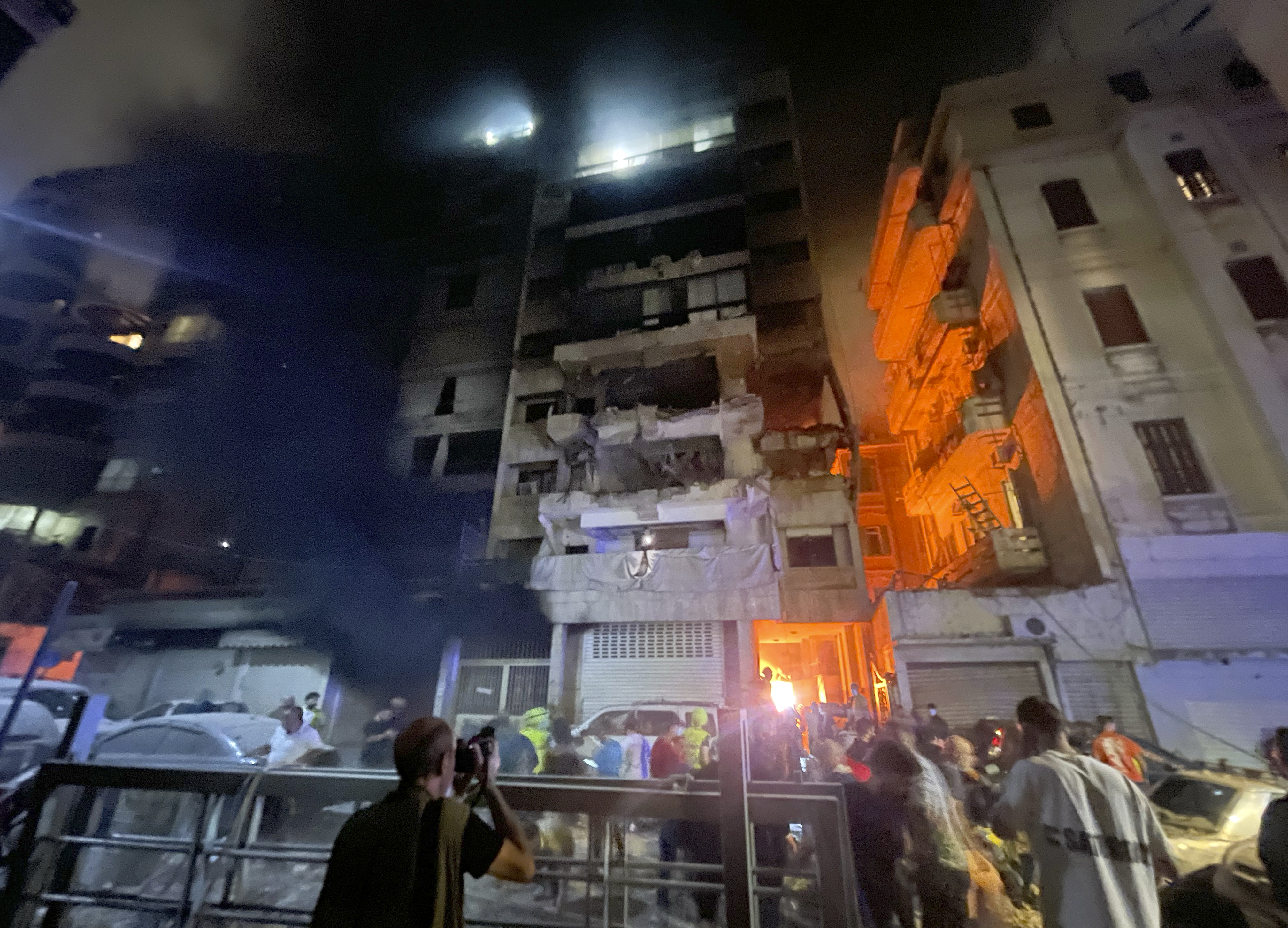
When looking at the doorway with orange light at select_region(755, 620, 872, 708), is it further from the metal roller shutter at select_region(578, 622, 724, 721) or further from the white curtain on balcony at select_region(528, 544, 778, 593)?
the white curtain on balcony at select_region(528, 544, 778, 593)

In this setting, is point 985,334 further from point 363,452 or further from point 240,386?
point 240,386

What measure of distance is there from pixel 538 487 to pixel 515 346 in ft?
24.3

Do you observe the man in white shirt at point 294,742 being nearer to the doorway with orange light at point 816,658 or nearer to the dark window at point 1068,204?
the doorway with orange light at point 816,658

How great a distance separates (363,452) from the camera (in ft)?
79.0

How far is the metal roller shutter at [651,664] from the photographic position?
632 inches

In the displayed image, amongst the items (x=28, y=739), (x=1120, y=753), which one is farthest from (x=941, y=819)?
(x=28, y=739)

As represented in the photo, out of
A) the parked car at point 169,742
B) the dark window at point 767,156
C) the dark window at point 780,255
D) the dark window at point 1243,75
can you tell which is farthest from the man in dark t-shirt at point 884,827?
the dark window at point 767,156

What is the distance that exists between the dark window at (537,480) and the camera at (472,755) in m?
18.8

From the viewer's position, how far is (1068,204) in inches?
707

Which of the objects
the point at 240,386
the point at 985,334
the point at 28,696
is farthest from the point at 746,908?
the point at 240,386

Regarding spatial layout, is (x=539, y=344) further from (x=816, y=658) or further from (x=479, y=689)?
(x=816, y=658)

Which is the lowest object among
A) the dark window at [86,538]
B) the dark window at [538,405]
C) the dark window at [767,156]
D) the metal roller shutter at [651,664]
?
the metal roller shutter at [651,664]

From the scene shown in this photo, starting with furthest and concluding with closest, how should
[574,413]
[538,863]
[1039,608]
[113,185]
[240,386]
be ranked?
[113,185] → [240,386] → [574,413] → [1039,608] → [538,863]

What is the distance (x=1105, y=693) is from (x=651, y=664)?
11.7 meters
